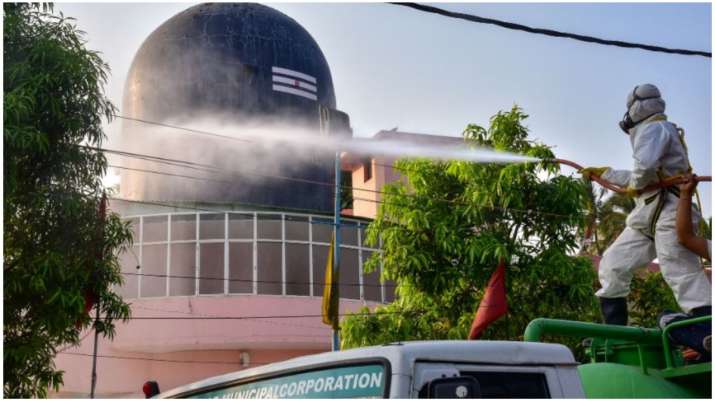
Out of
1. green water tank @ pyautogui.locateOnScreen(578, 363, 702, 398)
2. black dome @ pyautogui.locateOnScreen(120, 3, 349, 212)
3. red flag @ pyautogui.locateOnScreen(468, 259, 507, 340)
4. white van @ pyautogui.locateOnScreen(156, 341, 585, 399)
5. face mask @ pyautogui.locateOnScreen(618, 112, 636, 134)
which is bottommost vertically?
green water tank @ pyautogui.locateOnScreen(578, 363, 702, 398)

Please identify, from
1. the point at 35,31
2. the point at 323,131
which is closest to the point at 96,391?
the point at 323,131

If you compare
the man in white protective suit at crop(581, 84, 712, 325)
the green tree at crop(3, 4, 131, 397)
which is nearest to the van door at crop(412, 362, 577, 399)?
the man in white protective suit at crop(581, 84, 712, 325)

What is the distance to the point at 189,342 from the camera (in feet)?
93.9

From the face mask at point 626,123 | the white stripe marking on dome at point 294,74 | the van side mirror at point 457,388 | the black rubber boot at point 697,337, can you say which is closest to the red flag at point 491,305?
the face mask at point 626,123

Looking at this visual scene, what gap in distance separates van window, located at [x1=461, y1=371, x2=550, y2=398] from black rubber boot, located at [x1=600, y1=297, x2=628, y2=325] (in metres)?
2.73

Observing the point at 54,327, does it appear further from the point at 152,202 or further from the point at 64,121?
the point at 152,202

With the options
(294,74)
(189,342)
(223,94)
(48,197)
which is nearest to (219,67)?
(223,94)

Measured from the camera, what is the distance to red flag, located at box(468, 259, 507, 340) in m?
15.5

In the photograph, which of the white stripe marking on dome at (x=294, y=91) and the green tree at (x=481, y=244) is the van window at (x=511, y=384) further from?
the white stripe marking on dome at (x=294, y=91)

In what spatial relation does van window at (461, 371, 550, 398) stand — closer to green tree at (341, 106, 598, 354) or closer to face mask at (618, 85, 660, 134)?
face mask at (618, 85, 660, 134)

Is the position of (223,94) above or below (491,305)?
above

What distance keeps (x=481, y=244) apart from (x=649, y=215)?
963 centimetres

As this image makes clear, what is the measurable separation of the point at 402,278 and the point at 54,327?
18.3 ft

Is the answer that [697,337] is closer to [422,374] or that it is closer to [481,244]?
[422,374]
